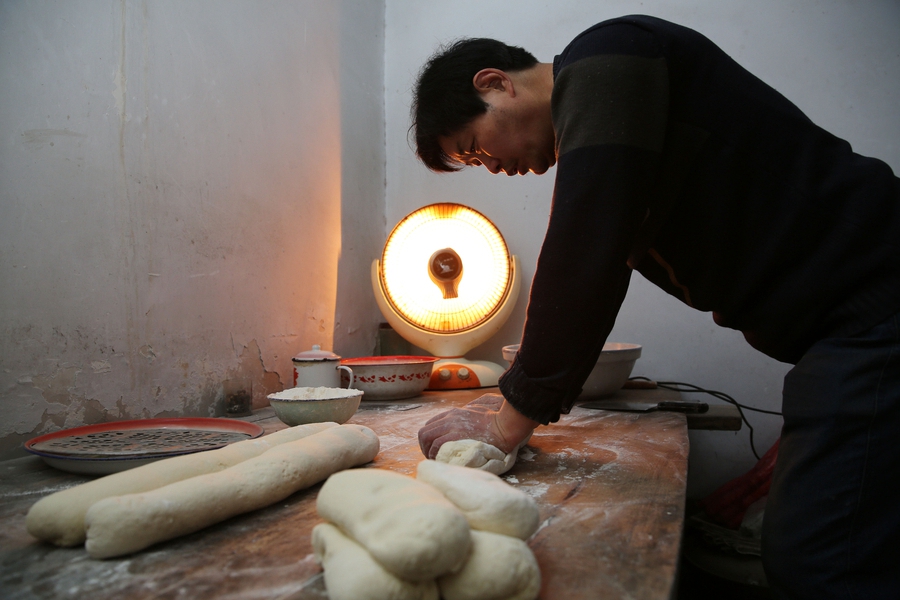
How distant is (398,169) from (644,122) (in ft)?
5.00

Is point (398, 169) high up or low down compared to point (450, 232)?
up

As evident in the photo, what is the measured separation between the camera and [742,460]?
1674mm

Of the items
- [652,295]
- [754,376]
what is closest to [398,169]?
[652,295]

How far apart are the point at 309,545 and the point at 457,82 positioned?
75cm

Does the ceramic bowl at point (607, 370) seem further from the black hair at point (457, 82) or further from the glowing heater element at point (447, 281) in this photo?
the black hair at point (457, 82)

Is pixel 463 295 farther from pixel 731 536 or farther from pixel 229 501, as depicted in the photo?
pixel 229 501

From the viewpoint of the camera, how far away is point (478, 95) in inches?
35.9

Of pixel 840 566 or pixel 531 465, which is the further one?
pixel 531 465

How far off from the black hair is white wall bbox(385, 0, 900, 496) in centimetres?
98

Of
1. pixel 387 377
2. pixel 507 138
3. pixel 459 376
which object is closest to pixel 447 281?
pixel 459 376

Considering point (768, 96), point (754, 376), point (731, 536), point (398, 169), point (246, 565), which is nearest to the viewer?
point (246, 565)

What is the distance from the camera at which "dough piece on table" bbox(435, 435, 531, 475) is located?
68 cm

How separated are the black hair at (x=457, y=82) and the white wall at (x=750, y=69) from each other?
0.98 m

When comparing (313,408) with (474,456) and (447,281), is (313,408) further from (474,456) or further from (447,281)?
(447,281)
